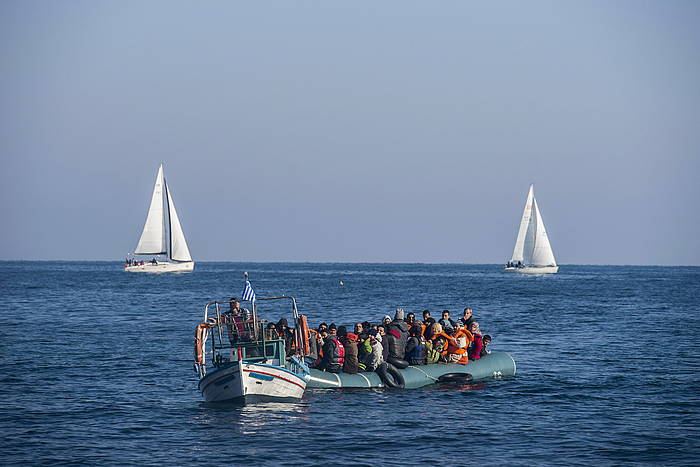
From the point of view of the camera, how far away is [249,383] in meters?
23.5

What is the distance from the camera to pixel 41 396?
26859 millimetres

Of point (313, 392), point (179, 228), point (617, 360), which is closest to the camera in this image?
point (313, 392)

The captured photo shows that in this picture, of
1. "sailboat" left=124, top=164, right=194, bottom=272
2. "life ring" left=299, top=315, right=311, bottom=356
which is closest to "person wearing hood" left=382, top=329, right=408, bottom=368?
"life ring" left=299, top=315, right=311, bottom=356

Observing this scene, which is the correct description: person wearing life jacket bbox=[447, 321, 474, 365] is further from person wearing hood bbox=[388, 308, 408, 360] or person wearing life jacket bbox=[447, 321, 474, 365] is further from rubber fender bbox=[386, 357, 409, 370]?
rubber fender bbox=[386, 357, 409, 370]

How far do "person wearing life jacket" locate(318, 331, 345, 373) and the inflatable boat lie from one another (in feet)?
0.94

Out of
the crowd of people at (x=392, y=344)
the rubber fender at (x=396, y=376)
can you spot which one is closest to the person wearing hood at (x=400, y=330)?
the crowd of people at (x=392, y=344)

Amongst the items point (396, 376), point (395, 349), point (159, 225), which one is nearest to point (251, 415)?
point (396, 376)

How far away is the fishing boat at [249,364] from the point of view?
23.5 metres

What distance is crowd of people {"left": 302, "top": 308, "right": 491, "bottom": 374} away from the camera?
2664 cm

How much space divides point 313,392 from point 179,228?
4101 inches

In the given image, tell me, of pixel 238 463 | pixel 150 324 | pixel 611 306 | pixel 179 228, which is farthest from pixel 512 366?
pixel 179 228

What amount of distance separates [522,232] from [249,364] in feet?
359

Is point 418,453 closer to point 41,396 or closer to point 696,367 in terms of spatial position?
point 41,396

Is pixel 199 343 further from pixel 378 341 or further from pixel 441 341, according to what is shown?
pixel 441 341
